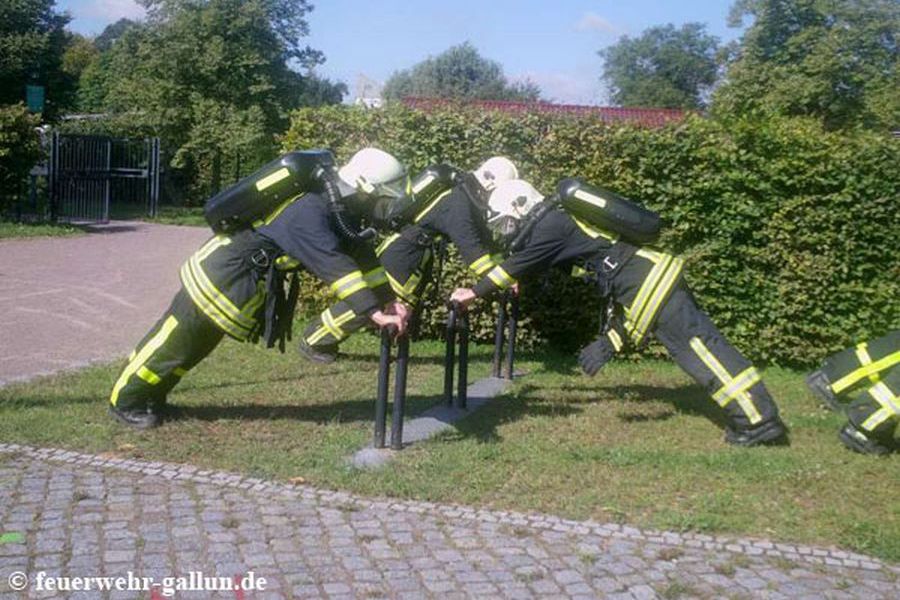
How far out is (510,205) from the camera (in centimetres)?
783

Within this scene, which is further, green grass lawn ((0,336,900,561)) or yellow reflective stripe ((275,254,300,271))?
yellow reflective stripe ((275,254,300,271))

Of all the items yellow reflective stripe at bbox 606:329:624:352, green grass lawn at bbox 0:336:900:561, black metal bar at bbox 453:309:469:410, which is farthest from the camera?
black metal bar at bbox 453:309:469:410

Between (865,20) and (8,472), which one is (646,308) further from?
(865,20)

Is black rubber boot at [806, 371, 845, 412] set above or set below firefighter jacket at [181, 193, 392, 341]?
below

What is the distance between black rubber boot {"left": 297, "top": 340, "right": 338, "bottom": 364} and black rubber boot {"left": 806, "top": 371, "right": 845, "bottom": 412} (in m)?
3.87

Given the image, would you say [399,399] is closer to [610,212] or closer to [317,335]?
[610,212]

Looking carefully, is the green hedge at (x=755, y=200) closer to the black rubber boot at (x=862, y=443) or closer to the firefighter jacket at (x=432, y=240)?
the firefighter jacket at (x=432, y=240)

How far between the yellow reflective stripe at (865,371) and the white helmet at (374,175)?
11.0ft

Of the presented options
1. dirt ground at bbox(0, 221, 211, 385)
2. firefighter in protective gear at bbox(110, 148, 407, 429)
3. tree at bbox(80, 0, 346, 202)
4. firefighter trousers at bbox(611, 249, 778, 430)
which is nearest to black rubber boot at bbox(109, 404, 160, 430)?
firefighter in protective gear at bbox(110, 148, 407, 429)

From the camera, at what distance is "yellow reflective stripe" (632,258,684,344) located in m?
7.09

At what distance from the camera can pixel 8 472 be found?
231 inches

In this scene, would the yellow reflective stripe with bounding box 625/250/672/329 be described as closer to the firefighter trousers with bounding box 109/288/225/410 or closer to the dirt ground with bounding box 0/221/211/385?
the firefighter trousers with bounding box 109/288/225/410

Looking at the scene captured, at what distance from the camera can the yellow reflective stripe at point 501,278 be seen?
738 cm

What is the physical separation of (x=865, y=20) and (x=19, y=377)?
37653 millimetres
